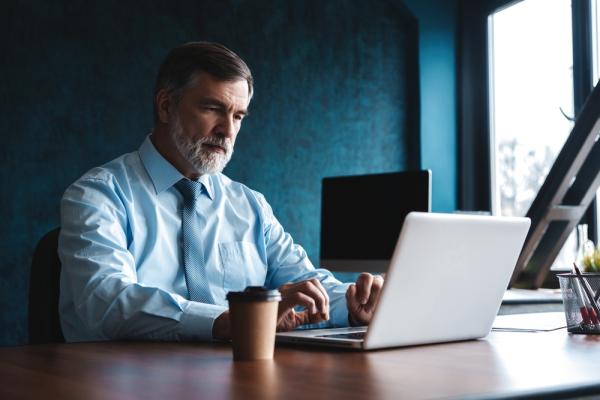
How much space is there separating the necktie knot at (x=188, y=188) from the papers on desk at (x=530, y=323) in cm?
81

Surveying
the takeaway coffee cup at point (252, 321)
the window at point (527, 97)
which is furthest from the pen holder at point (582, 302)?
the window at point (527, 97)

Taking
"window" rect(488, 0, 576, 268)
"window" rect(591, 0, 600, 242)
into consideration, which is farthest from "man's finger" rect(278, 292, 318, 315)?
"window" rect(591, 0, 600, 242)

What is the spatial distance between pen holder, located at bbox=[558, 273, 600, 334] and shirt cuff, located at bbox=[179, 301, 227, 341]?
693 mm

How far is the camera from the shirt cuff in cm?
140

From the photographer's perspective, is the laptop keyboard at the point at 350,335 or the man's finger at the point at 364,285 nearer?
the laptop keyboard at the point at 350,335

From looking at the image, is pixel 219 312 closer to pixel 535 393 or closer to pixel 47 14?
pixel 535 393

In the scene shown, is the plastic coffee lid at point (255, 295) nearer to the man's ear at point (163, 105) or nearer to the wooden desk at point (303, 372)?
the wooden desk at point (303, 372)

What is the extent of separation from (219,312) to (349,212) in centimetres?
201

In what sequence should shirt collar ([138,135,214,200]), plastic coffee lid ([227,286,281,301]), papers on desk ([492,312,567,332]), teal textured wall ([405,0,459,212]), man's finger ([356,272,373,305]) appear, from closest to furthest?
plastic coffee lid ([227,286,281,301]) < man's finger ([356,272,373,305]) < papers on desk ([492,312,567,332]) < shirt collar ([138,135,214,200]) < teal textured wall ([405,0,459,212])

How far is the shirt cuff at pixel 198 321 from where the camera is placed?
1.40 metres

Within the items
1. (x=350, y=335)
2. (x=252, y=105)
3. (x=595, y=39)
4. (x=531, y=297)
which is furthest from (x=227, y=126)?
(x=595, y=39)

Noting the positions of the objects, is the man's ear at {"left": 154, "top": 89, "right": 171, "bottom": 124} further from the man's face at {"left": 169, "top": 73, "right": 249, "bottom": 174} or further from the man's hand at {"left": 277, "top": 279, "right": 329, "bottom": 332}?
the man's hand at {"left": 277, "top": 279, "right": 329, "bottom": 332}

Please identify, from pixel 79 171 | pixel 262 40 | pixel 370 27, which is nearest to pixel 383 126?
pixel 370 27

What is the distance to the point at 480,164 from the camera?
4336 millimetres
